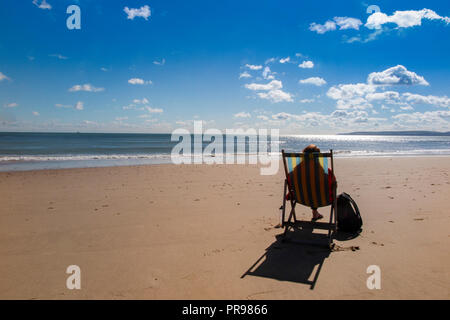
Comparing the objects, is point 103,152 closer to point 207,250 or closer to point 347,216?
point 207,250

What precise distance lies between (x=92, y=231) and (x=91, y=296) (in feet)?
6.35

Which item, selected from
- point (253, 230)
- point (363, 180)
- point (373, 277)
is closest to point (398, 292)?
point (373, 277)

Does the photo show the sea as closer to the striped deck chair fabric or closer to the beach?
the beach

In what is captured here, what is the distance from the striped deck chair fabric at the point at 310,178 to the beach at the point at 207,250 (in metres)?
0.67

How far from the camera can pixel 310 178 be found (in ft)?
13.0

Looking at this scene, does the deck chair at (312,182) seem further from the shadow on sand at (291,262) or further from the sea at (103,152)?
the sea at (103,152)

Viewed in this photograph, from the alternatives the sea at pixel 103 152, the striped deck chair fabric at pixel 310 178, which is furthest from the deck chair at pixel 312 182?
the sea at pixel 103 152

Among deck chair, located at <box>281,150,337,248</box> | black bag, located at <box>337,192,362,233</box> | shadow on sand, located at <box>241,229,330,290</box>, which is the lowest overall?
shadow on sand, located at <box>241,229,330,290</box>

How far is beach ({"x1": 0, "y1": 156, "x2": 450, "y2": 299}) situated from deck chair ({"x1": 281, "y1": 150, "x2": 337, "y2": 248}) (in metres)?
0.36

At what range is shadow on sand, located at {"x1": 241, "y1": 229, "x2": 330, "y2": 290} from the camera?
3.05m

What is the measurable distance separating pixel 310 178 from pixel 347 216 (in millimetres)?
968

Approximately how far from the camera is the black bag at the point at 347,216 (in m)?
4.29

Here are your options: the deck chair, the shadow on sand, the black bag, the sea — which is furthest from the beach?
the sea

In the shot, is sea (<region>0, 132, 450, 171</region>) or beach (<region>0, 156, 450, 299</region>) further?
sea (<region>0, 132, 450, 171</region>)
